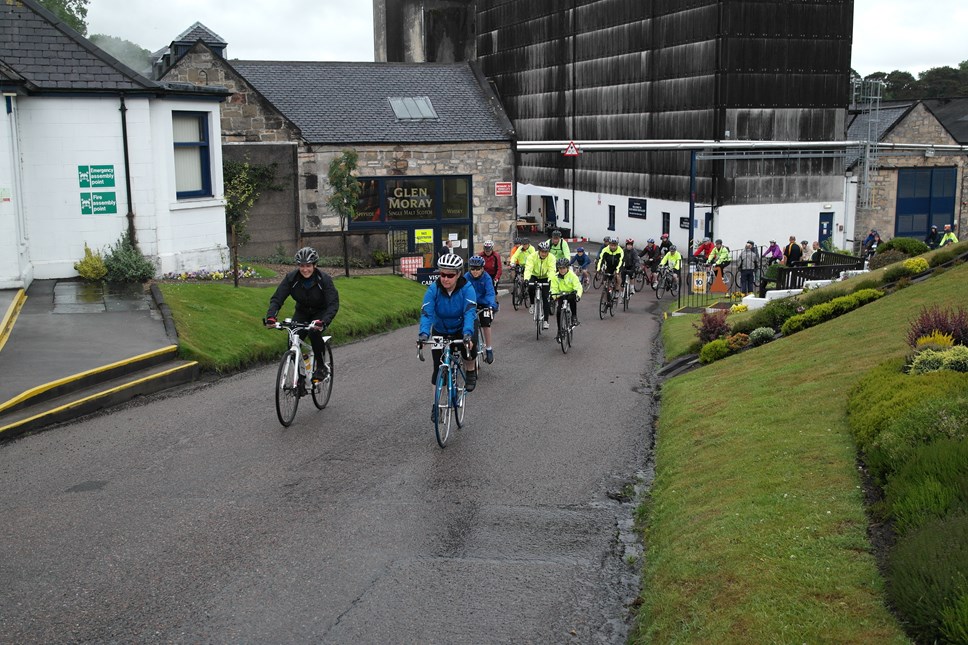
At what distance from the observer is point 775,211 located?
47.3 metres

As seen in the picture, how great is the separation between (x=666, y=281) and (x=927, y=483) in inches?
1041

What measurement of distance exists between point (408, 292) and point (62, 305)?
11252 millimetres

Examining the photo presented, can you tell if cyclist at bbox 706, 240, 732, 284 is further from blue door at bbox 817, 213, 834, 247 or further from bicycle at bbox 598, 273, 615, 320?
blue door at bbox 817, 213, 834, 247

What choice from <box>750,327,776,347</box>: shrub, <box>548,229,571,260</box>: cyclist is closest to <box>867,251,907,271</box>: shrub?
<box>548,229,571,260</box>: cyclist

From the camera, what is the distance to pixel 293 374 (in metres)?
12.3

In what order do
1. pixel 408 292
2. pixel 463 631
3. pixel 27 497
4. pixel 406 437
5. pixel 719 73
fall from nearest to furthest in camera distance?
pixel 463 631 → pixel 27 497 → pixel 406 437 → pixel 408 292 → pixel 719 73

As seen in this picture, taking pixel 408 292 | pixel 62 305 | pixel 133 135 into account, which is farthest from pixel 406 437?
pixel 408 292

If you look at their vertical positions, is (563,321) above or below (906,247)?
below

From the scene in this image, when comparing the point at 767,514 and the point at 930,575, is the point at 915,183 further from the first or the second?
the point at 930,575

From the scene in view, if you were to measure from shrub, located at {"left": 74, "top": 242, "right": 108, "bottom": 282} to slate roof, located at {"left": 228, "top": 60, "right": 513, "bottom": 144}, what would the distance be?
1463cm

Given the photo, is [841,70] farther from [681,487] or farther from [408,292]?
[681,487]

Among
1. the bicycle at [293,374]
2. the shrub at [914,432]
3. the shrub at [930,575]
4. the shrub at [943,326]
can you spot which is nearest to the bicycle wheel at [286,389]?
the bicycle at [293,374]

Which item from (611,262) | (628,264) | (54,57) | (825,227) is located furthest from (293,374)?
(825,227)

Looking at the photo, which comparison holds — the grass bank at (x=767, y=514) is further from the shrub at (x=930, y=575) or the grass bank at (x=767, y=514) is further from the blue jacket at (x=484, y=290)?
the blue jacket at (x=484, y=290)
